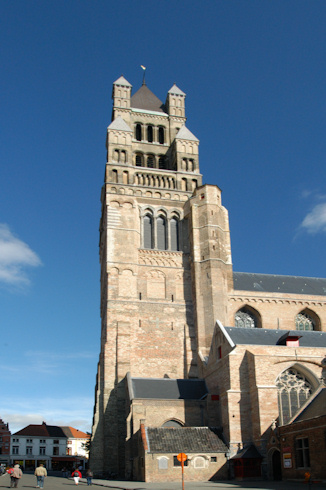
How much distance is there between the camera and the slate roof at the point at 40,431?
72719 mm

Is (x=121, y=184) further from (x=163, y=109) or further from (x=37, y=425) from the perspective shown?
(x=37, y=425)

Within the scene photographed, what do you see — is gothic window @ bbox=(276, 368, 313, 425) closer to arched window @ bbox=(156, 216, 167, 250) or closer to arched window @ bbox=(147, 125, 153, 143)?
arched window @ bbox=(156, 216, 167, 250)

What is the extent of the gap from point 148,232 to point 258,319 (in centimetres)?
1199

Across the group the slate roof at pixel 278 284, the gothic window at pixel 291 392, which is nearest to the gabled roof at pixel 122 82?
the slate roof at pixel 278 284

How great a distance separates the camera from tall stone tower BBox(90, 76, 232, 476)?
1388 inches

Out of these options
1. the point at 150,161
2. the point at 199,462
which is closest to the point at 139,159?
the point at 150,161

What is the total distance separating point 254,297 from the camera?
40125 millimetres

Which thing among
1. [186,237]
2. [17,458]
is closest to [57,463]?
[17,458]

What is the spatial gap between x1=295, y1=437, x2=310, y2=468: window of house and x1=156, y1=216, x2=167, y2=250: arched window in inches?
874

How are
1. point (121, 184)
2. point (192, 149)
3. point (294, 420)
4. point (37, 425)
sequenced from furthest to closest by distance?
point (37, 425) → point (192, 149) → point (121, 184) → point (294, 420)

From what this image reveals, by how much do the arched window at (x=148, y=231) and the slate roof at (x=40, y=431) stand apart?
44828 millimetres

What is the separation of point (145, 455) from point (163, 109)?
3866 centimetres

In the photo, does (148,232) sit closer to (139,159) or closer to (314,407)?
(139,159)

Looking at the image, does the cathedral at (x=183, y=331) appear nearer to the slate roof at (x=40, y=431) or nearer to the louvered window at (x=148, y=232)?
the louvered window at (x=148, y=232)
